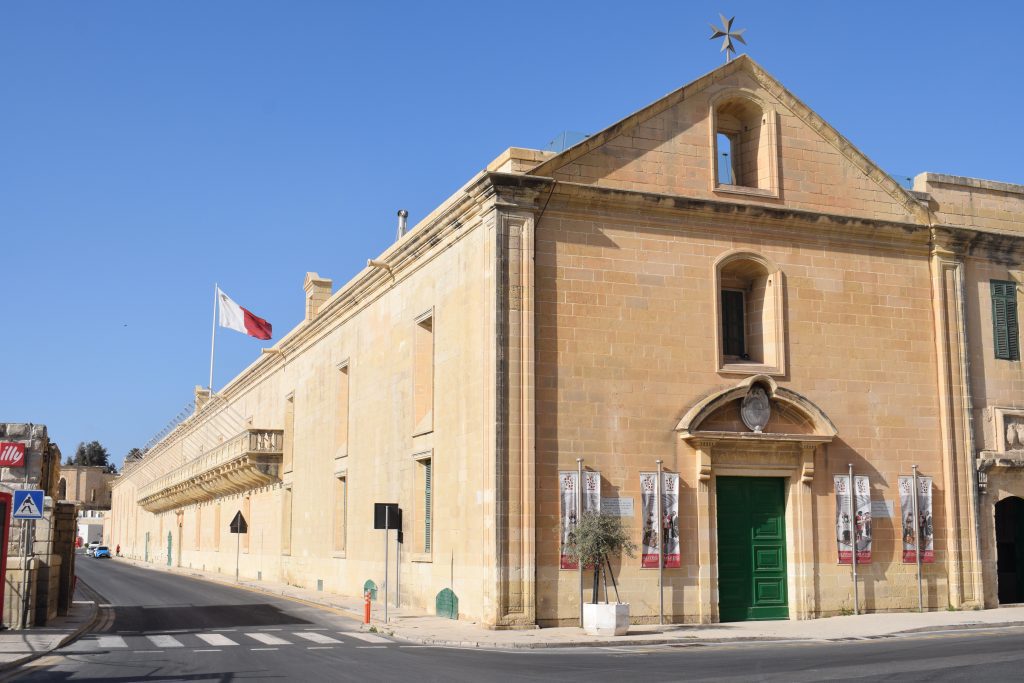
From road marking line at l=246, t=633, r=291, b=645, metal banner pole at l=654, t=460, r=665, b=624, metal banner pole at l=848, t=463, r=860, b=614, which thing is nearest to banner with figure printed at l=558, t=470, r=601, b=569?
metal banner pole at l=654, t=460, r=665, b=624

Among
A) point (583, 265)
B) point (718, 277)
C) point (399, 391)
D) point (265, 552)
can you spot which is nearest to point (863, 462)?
point (718, 277)

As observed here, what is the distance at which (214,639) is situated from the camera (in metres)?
19.6

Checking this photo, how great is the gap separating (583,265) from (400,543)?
28.9ft

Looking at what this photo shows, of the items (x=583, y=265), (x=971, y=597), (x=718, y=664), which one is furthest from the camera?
(x=971, y=597)

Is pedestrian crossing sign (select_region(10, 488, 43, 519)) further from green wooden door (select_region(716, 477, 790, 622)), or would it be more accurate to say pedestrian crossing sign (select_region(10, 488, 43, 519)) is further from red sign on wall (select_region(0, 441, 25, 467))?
green wooden door (select_region(716, 477, 790, 622))

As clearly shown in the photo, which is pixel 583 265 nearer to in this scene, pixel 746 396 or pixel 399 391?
pixel 746 396

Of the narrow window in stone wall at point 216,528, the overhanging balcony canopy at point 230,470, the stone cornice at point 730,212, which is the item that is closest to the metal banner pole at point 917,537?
the stone cornice at point 730,212

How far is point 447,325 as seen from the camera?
2430 cm

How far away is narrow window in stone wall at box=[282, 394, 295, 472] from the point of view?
4047 cm

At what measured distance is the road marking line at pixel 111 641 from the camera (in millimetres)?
18812

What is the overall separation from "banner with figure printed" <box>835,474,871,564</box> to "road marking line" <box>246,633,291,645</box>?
457 inches

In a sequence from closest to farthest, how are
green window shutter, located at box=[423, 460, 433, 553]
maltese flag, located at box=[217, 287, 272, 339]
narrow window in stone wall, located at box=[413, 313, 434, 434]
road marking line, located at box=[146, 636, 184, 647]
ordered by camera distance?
road marking line, located at box=[146, 636, 184, 647], green window shutter, located at box=[423, 460, 433, 553], narrow window in stone wall, located at box=[413, 313, 434, 434], maltese flag, located at box=[217, 287, 272, 339]

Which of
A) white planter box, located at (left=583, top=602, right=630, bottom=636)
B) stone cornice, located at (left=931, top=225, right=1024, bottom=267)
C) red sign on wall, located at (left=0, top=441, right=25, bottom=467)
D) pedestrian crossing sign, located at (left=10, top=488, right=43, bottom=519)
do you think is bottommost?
white planter box, located at (left=583, top=602, right=630, bottom=636)

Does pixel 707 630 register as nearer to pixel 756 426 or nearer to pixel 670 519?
pixel 670 519
